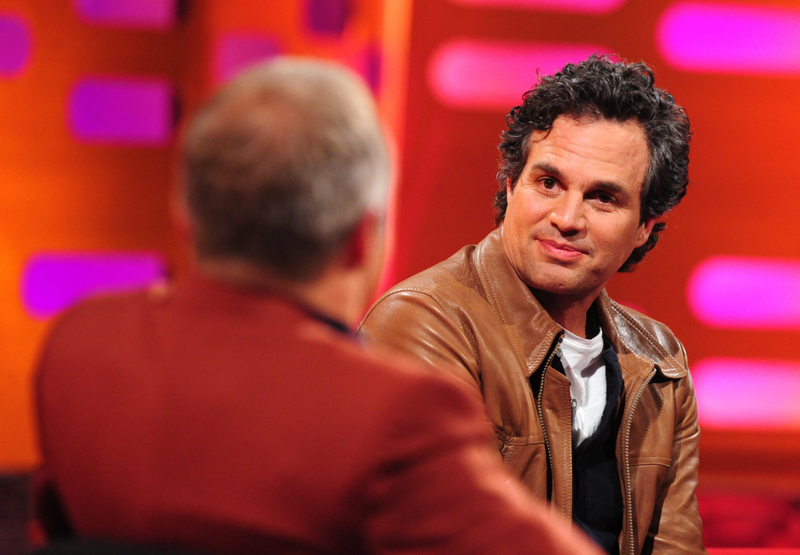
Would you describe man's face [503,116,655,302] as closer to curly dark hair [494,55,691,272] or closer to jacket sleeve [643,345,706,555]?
curly dark hair [494,55,691,272]

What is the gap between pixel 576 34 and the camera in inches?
117

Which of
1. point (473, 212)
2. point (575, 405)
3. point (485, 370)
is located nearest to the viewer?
point (485, 370)

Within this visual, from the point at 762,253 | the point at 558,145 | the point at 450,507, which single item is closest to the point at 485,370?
the point at 558,145

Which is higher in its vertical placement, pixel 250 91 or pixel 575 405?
pixel 250 91

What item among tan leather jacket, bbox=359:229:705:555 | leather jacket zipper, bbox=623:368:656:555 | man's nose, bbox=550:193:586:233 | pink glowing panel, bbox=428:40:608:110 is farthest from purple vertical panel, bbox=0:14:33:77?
leather jacket zipper, bbox=623:368:656:555

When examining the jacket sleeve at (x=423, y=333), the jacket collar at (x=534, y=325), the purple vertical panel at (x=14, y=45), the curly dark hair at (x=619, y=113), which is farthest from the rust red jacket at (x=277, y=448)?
the purple vertical panel at (x=14, y=45)

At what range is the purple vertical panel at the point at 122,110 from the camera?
10.5ft

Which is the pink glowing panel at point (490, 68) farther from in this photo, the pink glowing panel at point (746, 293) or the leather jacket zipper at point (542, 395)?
the leather jacket zipper at point (542, 395)

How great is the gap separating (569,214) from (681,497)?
64 centimetres

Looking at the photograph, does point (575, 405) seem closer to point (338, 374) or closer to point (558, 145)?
point (558, 145)

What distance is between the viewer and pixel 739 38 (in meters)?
3.14

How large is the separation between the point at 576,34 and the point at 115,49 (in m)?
1.74

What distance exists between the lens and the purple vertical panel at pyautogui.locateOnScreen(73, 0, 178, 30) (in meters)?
3.15

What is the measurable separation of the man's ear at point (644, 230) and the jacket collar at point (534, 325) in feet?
0.52
